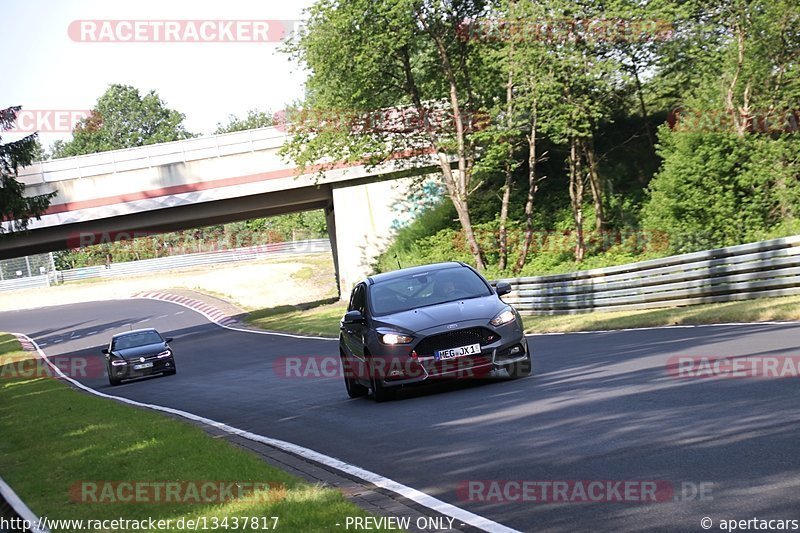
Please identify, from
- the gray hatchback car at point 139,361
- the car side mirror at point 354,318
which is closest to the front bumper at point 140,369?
the gray hatchback car at point 139,361

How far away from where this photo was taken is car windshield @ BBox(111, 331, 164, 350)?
100 feet

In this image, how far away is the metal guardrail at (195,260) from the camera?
303 feet

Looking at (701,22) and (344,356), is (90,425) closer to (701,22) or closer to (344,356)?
(344,356)

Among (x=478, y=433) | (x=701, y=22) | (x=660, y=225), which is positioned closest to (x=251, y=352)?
(x=660, y=225)

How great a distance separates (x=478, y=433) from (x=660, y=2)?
31.7 m

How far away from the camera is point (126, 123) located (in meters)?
158

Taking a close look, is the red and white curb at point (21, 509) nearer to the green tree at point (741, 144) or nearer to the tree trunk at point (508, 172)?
the green tree at point (741, 144)

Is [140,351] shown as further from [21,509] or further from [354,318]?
[21,509]

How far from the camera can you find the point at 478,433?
10023 mm

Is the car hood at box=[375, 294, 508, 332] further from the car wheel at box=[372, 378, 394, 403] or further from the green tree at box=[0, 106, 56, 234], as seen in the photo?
the green tree at box=[0, 106, 56, 234]

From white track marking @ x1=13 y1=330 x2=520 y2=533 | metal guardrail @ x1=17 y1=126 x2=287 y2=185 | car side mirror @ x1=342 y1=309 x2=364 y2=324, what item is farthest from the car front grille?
metal guardrail @ x1=17 y1=126 x2=287 y2=185

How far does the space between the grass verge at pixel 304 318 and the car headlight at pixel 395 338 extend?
21.7 m

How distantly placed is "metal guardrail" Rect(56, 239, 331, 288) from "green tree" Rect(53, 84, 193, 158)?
58585mm

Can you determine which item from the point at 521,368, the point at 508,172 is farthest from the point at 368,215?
the point at 521,368
